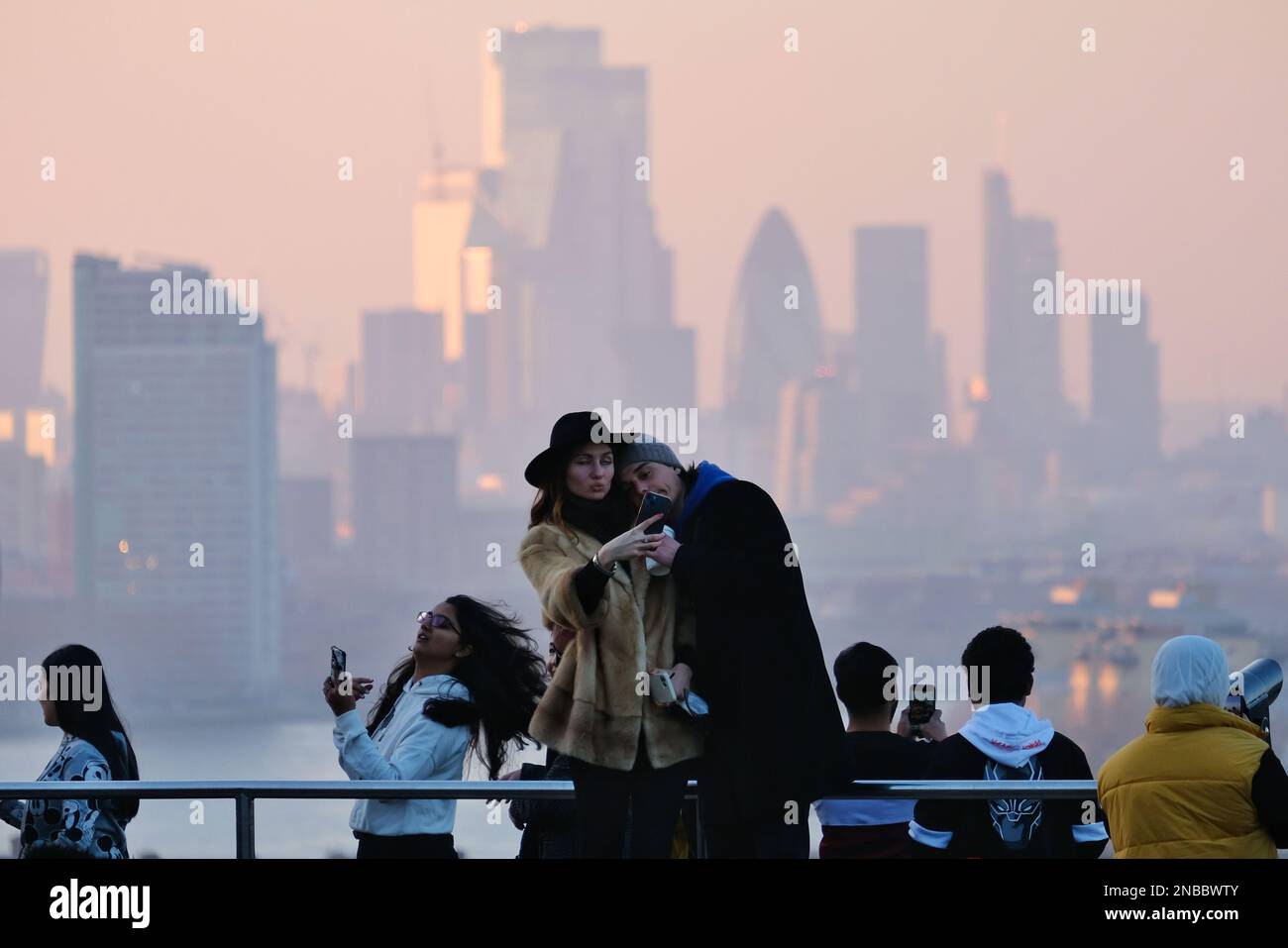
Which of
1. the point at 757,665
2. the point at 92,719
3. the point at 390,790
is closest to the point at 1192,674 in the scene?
the point at 757,665

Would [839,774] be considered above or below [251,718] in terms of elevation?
above

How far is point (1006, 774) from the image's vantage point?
426 centimetres

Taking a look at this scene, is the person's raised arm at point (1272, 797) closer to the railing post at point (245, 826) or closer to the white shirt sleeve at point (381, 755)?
the white shirt sleeve at point (381, 755)

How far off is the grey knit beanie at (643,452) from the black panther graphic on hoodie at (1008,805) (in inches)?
39.7

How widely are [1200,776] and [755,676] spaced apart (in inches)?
38.6

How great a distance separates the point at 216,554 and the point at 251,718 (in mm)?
25155

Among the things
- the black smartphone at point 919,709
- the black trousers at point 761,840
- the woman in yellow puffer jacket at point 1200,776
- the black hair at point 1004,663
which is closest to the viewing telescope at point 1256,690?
the woman in yellow puffer jacket at point 1200,776

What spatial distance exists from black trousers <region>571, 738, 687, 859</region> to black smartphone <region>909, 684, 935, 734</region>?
4.16 feet

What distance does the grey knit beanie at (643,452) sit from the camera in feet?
13.6

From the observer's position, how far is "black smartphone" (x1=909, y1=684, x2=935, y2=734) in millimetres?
5066
